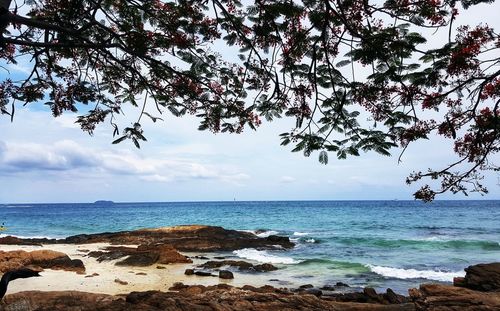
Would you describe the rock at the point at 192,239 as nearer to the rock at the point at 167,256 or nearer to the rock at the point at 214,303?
the rock at the point at 167,256

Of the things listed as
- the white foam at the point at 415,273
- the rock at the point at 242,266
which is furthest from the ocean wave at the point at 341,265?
the rock at the point at 242,266

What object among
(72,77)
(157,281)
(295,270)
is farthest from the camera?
(295,270)

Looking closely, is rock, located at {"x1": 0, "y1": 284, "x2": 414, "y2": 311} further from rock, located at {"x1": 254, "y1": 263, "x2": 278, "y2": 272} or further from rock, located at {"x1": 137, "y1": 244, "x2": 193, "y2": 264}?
rock, located at {"x1": 137, "y1": 244, "x2": 193, "y2": 264}

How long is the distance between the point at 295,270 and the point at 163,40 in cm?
1453

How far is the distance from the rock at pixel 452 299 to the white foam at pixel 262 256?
45.3 ft

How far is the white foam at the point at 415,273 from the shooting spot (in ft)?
55.4

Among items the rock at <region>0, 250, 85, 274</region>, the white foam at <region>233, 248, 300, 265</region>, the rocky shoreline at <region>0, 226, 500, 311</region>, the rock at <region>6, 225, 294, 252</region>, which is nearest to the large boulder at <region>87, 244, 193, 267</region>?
the rocky shoreline at <region>0, 226, 500, 311</region>

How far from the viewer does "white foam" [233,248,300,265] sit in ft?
66.9

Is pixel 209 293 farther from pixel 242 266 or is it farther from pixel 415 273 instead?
pixel 415 273

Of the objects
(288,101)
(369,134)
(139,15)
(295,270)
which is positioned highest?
(139,15)

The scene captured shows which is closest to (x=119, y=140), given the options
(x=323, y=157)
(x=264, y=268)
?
(x=323, y=157)

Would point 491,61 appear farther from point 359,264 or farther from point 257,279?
point 359,264

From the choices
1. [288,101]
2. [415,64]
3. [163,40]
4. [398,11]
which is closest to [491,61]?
[415,64]

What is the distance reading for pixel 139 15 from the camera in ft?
18.4
